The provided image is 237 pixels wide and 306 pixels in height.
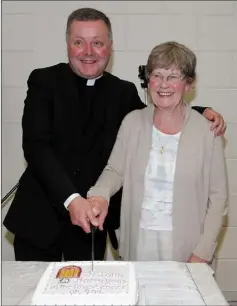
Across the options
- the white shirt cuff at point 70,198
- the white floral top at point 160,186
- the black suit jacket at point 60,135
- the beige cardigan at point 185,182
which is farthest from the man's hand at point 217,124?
the white shirt cuff at point 70,198

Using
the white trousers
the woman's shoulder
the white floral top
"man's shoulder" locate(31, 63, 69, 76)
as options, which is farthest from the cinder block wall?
the white trousers

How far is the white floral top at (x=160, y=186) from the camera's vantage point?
160 cm

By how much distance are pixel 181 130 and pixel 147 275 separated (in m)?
0.63

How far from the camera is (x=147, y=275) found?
122 centimetres

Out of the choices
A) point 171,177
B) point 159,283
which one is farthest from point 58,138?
point 159,283

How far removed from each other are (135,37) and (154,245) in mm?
1171

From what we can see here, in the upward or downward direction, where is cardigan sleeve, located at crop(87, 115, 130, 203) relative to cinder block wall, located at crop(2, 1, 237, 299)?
downward

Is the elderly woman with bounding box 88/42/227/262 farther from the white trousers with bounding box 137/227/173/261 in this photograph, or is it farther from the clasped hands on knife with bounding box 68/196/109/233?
the clasped hands on knife with bounding box 68/196/109/233

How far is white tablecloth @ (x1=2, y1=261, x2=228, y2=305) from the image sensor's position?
1.07 metres

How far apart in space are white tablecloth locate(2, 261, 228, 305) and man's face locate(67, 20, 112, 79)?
0.80m

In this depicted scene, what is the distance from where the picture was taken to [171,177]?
1.60 metres

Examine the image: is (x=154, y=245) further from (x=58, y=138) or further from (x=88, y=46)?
(x=88, y=46)

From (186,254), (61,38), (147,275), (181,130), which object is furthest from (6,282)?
(61,38)

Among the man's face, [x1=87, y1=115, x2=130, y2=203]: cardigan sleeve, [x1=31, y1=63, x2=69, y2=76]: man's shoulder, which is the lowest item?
[x1=87, y1=115, x2=130, y2=203]: cardigan sleeve
